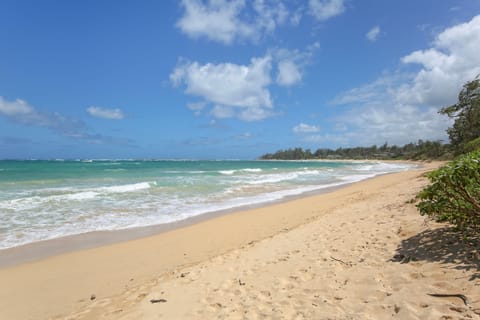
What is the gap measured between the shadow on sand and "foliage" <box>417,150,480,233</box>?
279 millimetres

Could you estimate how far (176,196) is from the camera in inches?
596

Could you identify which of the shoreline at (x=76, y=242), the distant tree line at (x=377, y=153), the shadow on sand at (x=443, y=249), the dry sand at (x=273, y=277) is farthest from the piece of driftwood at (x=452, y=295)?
the distant tree line at (x=377, y=153)

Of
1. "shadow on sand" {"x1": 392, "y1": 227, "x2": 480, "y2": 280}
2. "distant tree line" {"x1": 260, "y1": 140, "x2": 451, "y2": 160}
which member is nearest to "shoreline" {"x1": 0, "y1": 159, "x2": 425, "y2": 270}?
"shadow on sand" {"x1": 392, "y1": 227, "x2": 480, "y2": 280}

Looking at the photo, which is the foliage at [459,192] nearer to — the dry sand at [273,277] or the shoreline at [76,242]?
the dry sand at [273,277]

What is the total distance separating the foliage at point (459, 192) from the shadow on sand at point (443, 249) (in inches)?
11.0

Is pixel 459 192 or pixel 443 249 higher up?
pixel 459 192

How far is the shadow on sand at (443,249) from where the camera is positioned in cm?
340

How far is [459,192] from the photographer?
12.2ft

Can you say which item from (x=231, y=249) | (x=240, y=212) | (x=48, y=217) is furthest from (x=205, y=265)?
(x=48, y=217)

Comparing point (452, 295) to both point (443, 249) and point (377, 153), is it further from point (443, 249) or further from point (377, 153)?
point (377, 153)

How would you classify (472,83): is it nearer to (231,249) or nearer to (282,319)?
(231,249)

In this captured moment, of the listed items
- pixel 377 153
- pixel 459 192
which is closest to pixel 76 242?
pixel 459 192

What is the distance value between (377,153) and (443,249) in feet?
440

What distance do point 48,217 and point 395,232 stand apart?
10.8 meters
